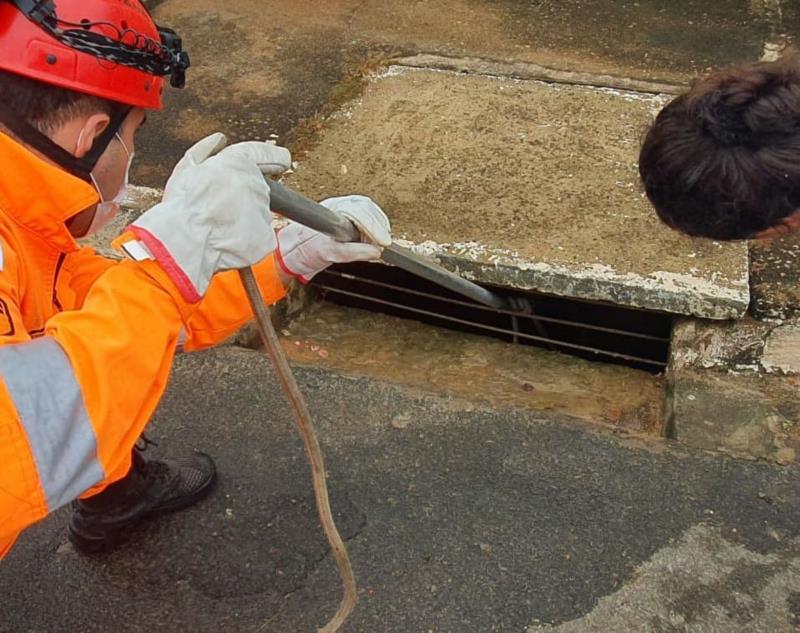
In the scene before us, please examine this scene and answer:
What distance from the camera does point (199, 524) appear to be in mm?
2455

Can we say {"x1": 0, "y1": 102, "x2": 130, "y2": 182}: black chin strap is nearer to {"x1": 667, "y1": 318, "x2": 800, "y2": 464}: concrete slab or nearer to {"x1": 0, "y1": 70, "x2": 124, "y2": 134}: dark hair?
{"x1": 0, "y1": 70, "x2": 124, "y2": 134}: dark hair

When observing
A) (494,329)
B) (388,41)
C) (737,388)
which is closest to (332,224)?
(494,329)

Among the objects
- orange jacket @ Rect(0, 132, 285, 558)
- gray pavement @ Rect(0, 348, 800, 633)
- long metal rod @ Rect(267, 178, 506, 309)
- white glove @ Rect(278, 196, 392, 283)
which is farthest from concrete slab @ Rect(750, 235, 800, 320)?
orange jacket @ Rect(0, 132, 285, 558)

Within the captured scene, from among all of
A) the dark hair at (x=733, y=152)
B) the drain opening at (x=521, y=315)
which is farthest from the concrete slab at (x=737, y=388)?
the dark hair at (x=733, y=152)

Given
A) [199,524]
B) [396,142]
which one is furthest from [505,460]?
[396,142]

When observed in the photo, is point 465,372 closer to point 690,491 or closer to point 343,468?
point 343,468

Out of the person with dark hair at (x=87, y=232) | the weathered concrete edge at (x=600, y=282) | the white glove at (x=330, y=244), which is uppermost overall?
the person with dark hair at (x=87, y=232)

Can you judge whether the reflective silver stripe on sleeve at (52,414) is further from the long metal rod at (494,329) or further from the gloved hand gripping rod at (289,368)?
the long metal rod at (494,329)

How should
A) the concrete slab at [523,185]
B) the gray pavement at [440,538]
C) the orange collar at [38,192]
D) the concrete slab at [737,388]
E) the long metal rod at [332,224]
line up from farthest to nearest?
the concrete slab at [523,185]
the concrete slab at [737,388]
the gray pavement at [440,538]
the long metal rod at [332,224]
the orange collar at [38,192]

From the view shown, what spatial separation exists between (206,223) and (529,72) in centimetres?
289

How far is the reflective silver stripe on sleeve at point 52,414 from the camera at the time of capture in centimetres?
153

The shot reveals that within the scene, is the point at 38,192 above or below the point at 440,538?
above

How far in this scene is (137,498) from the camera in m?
2.41

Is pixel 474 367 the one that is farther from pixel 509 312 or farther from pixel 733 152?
pixel 733 152
